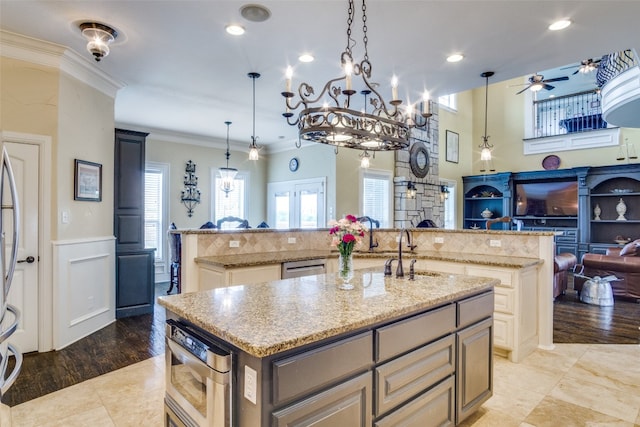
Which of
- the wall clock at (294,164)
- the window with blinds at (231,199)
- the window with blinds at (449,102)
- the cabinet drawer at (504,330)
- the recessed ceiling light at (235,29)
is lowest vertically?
the cabinet drawer at (504,330)

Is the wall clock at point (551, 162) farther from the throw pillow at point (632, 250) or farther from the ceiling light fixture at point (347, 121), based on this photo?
the ceiling light fixture at point (347, 121)

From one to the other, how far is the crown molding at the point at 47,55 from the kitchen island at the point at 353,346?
3027 millimetres

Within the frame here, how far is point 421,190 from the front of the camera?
26.8ft

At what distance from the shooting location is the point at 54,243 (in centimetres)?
349

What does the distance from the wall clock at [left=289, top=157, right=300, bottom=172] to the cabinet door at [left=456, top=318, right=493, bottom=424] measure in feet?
19.4

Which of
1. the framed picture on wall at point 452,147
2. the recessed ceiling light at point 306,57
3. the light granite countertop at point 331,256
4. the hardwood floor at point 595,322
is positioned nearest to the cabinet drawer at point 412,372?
the light granite countertop at point 331,256

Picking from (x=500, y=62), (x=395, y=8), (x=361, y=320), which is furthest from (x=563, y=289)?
(x=361, y=320)

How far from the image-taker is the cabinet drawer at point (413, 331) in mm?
1666

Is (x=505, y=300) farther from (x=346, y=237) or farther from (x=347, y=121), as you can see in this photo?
(x=347, y=121)

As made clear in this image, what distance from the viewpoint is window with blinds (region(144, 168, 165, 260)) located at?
6.92 meters

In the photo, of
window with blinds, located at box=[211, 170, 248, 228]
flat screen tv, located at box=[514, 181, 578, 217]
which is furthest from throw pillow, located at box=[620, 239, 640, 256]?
window with blinds, located at box=[211, 170, 248, 228]

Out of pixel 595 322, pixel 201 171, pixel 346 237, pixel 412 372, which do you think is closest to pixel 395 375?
pixel 412 372

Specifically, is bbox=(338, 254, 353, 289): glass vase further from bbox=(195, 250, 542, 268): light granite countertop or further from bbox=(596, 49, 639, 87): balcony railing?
bbox=(596, 49, 639, 87): balcony railing

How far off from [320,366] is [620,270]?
5.91m
